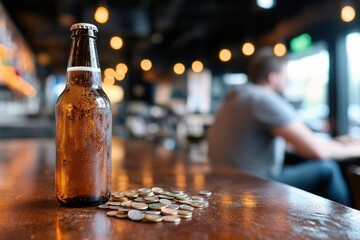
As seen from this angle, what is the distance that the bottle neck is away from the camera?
659 millimetres

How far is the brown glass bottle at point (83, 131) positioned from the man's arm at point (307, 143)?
1434 millimetres

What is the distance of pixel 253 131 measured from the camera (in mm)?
2010

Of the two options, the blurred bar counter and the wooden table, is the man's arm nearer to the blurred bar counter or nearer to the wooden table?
the wooden table

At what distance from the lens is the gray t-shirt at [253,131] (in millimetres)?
1946

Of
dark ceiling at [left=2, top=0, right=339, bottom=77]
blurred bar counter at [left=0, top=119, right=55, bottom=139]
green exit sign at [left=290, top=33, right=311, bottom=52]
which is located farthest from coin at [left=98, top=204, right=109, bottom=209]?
green exit sign at [left=290, top=33, right=311, bottom=52]

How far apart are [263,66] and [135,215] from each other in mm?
1858

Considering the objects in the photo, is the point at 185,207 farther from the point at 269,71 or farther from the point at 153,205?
the point at 269,71

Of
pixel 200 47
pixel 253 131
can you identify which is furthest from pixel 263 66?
pixel 200 47

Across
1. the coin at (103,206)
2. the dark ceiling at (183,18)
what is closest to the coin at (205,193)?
the coin at (103,206)

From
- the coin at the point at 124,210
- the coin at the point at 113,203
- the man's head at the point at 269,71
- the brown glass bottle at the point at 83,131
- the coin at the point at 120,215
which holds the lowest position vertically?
the coin at the point at 120,215

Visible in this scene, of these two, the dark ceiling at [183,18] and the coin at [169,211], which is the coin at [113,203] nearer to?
the coin at [169,211]

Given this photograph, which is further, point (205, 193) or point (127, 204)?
point (205, 193)

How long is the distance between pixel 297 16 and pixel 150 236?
612 cm

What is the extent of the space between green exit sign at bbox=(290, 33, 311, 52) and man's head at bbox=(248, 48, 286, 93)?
3.78 meters
